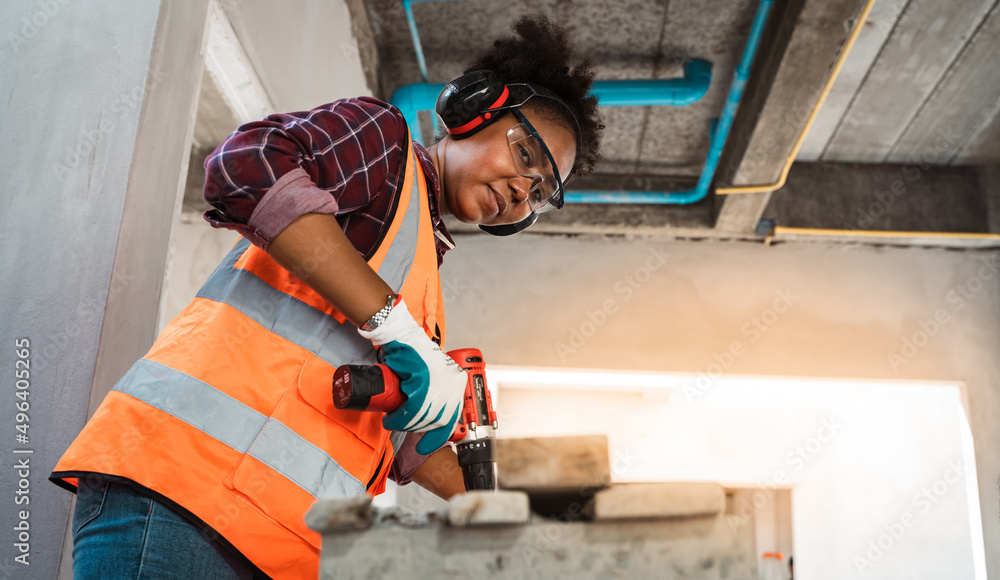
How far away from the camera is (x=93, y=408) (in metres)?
1.17

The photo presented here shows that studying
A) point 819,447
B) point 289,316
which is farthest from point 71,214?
point 819,447

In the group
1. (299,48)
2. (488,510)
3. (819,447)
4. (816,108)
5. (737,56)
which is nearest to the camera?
(488,510)

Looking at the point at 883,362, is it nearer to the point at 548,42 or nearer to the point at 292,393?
the point at 548,42

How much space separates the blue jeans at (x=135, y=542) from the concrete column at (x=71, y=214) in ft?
1.35

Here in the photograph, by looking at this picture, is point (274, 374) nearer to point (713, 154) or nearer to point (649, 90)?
point (649, 90)

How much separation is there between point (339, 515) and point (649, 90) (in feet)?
10.4

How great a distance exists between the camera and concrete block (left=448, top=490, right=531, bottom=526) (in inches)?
23.5

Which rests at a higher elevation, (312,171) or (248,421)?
(312,171)

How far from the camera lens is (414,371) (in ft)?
2.91

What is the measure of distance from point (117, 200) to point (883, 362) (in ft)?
13.2

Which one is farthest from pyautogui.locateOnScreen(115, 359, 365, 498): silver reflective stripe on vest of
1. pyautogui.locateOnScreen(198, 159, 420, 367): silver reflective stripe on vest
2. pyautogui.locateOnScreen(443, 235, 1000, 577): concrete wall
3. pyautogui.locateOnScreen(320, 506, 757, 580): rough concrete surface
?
pyautogui.locateOnScreen(443, 235, 1000, 577): concrete wall

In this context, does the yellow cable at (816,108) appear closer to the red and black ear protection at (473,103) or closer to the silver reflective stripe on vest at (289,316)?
the red and black ear protection at (473,103)

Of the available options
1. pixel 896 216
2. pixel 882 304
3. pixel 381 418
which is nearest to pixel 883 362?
pixel 882 304

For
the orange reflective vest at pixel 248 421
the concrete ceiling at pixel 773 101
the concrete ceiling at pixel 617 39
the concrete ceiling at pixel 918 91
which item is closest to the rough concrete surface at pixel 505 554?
the orange reflective vest at pixel 248 421
